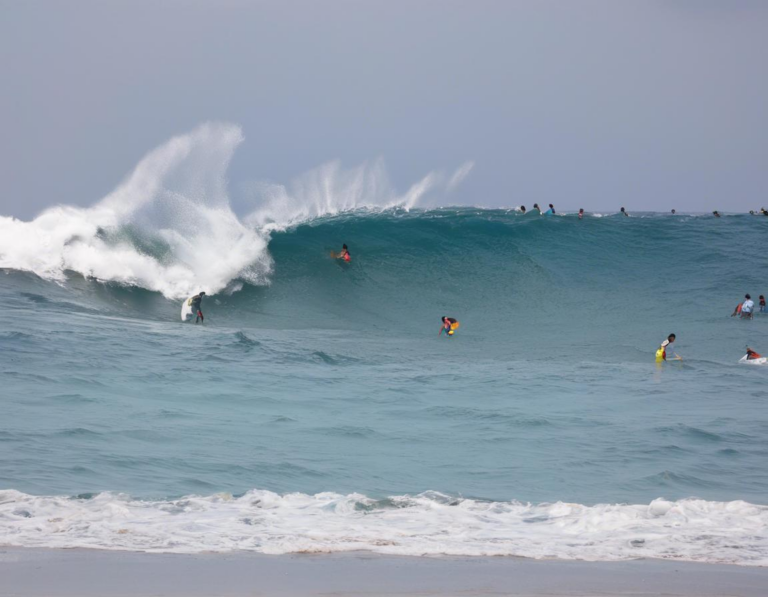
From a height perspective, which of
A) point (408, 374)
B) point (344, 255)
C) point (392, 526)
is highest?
point (344, 255)

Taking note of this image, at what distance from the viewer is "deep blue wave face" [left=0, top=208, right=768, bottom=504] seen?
22.8 ft

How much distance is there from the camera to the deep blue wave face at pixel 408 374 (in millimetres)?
6941

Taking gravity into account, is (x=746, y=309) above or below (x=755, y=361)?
above

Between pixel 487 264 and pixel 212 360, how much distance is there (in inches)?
450

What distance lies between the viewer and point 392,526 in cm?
551

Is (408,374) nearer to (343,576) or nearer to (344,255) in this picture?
(343,576)

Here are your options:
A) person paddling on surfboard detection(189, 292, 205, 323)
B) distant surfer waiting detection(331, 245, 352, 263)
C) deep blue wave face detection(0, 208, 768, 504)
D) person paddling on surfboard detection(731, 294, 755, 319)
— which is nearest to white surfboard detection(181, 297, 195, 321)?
person paddling on surfboard detection(189, 292, 205, 323)

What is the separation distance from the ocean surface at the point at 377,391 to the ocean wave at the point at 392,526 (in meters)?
0.03

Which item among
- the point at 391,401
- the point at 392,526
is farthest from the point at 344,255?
the point at 392,526

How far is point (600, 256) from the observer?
23.2 m

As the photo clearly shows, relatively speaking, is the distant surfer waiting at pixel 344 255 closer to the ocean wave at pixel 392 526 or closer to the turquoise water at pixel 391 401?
the turquoise water at pixel 391 401

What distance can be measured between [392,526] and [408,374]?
675cm

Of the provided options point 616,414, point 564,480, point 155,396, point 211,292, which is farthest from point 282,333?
point 564,480

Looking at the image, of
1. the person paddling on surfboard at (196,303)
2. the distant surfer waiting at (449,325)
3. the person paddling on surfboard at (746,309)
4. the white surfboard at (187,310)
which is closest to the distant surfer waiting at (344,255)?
the distant surfer waiting at (449,325)
